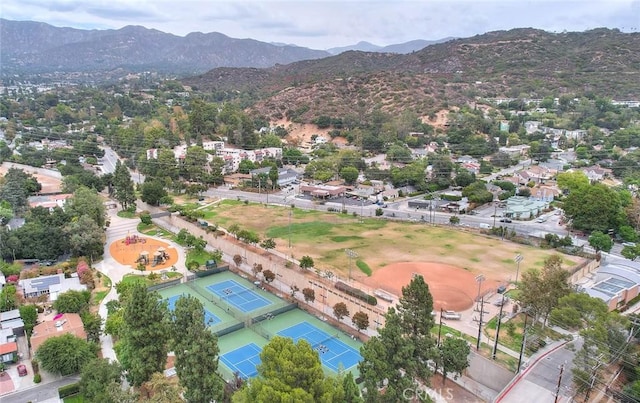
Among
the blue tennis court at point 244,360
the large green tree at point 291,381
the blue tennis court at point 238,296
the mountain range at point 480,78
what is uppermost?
the mountain range at point 480,78

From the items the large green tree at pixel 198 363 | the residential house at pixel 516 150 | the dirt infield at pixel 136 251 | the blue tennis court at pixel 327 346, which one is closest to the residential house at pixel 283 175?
the dirt infield at pixel 136 251

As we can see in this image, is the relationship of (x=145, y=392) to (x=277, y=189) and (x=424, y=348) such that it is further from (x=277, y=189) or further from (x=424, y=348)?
(x=277, y=189)

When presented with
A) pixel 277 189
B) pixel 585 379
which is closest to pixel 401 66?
pixel 277 189

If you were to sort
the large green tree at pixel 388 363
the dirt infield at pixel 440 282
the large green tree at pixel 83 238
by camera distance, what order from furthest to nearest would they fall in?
the large green tree at pixel 83 238 → the dirt infield at pixel 440 282 → the large green tree at pixel 388 363

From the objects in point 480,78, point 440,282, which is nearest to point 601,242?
point 440,282

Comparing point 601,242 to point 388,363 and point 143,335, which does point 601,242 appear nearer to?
point 388,363

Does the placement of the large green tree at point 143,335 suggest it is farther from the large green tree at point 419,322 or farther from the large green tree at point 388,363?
the large green tree at point 419,322
